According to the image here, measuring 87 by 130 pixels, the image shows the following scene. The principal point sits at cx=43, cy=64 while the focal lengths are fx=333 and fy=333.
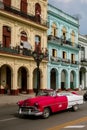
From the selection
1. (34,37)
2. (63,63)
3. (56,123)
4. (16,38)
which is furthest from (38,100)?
(63,63)

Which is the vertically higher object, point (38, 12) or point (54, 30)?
point (38, 12)

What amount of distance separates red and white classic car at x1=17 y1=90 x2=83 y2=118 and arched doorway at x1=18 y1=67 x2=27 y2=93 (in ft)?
66.6

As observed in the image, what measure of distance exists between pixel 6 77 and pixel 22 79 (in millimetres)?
3213

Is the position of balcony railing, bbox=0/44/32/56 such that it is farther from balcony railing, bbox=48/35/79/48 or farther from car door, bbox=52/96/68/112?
car door, bbox=52/96/68/112

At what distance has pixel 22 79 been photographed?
132ft

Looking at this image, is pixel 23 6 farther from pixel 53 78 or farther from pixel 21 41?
pixel 53 78

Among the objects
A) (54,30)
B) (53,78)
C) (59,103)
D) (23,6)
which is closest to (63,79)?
(53,78)

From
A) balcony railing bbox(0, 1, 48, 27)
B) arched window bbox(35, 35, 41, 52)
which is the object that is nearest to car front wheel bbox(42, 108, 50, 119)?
balcony railing bbox(0, 1, 48, 27)

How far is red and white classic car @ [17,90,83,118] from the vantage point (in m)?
16.2

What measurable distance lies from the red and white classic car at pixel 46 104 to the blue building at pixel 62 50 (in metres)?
23.7

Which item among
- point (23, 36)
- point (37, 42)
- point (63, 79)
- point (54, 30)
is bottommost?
point (63, 79)

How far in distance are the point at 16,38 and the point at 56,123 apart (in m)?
22.5

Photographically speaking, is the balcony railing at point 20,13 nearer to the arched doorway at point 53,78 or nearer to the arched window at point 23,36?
the arched window at point 23,36

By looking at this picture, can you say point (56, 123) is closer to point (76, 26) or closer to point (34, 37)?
point (34, 37)
